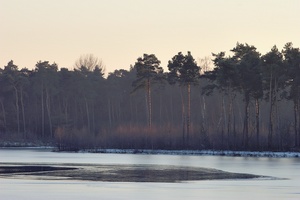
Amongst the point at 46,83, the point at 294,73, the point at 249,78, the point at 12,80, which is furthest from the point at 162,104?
the point at 294,73

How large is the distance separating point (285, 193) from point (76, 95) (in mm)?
98526

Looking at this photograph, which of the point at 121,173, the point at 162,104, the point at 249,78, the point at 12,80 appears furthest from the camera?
the point at 162,104

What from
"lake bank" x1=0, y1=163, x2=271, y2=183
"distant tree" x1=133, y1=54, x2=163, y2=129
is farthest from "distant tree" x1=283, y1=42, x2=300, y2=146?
"lake bank" x1=0, y1=163, x2=271, y2=183

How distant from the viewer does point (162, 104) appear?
143625mm

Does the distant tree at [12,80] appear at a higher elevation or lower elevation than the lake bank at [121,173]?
higher

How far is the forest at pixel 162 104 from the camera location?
78562mm

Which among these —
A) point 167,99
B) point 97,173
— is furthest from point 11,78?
point 97,173

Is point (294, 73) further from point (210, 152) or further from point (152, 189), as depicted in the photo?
point (152, 189)

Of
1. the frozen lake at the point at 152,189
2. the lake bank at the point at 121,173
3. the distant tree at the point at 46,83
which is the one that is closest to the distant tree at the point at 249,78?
the lake bank at the point at 121,173

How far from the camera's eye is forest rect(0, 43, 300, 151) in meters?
78.6

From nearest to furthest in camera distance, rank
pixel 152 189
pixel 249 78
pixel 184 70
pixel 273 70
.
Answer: pixel 152 189 < pixel 273 70 < pixel 249 78 < pixel 184 70

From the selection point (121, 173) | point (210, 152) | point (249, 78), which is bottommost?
point (121, 173)

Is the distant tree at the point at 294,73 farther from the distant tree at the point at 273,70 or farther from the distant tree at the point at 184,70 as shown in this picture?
the distant tree at the point at 184,70

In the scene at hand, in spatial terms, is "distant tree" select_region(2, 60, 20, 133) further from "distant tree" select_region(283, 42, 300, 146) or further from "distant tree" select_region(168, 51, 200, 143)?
"distant tree" select_region(283, 42, 300, 146)
